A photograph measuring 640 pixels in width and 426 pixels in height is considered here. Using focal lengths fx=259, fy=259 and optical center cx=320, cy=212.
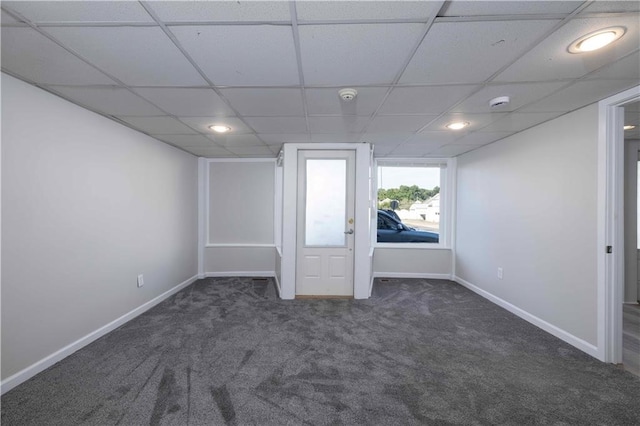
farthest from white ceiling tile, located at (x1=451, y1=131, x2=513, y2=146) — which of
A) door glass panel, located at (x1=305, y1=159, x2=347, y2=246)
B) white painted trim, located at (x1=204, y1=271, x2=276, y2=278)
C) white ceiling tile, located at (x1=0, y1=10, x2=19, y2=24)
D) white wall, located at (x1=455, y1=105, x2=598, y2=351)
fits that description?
white ceiling tile, located at (x1=0, y1=10, x2=19, y2=24)

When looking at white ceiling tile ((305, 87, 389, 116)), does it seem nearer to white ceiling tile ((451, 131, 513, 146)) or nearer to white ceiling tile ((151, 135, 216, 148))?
white ceiling tile ((451, 131, 513, 146))

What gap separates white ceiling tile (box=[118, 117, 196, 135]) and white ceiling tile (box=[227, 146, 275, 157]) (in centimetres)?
99

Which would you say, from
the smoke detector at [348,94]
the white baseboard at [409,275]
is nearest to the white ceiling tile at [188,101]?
the smoke detector at [348,94]

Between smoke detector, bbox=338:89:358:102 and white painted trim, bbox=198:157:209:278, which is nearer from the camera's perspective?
smoke detector, bbox=338:89:358:102

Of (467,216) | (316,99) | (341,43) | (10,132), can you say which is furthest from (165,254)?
(467,216)

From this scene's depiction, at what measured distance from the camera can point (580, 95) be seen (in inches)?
85.8

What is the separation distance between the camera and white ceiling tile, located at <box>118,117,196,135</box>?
2756 mm

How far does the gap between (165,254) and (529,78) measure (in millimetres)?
4548

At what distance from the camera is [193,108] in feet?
8.05

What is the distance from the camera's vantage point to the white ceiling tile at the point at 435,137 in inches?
129

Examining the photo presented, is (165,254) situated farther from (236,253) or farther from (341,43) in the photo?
(341,43)

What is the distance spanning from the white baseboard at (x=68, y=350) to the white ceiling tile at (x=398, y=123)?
3593mm

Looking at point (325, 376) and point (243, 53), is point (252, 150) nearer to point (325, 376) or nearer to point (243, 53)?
point (243, 53)

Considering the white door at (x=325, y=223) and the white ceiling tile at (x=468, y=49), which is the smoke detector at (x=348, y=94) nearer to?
the white ceiling tile at (x=468, y=49)
